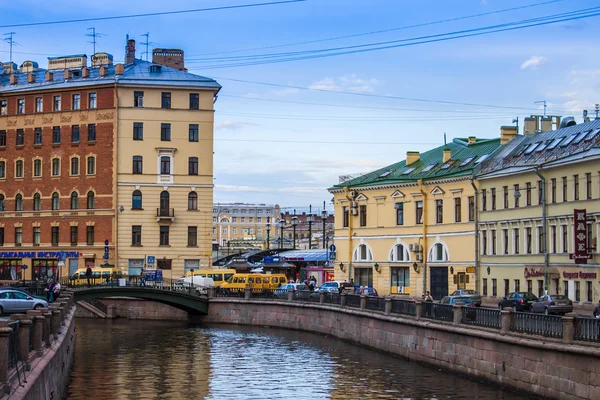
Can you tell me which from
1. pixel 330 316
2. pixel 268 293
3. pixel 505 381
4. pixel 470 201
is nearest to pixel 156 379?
pixel 505 381

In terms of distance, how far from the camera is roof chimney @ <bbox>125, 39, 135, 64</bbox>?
79.4 meters

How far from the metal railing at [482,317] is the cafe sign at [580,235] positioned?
16.7 meters

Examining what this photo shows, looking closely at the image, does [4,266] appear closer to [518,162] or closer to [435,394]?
[518,162]

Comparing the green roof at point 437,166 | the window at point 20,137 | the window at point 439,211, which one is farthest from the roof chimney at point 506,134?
the window at point 20,137

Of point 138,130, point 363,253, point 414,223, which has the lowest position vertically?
point 363,253

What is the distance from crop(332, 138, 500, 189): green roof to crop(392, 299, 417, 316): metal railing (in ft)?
67.7

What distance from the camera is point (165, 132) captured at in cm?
7425

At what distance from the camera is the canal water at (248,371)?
104 feet

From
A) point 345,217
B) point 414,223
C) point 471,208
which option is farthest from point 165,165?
point 471,208

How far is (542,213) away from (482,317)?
22.8 m

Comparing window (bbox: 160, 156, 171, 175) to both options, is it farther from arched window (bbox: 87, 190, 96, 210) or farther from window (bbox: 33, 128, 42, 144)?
window (bbox: 33, 128, 42, 144)

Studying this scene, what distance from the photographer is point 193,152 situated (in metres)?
74.6

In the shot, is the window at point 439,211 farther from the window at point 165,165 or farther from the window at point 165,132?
the window at point 165,132

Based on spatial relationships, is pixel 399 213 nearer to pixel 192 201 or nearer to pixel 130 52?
pixel 192 201
